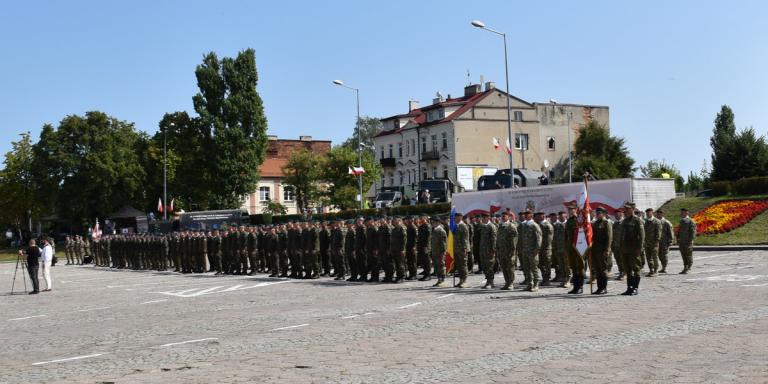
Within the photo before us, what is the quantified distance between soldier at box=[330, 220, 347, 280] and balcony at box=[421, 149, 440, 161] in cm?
5185

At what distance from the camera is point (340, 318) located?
13719 millimetres

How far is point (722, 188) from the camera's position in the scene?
39.4 meters

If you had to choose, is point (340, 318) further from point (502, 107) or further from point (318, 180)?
point (502, 107)

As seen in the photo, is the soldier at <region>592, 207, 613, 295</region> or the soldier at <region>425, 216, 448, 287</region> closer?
the soldier at <region>592, 207, 613, 295</region>

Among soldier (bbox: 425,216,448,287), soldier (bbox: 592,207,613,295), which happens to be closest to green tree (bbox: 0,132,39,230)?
soldier (bbox: 425,216,448,287)

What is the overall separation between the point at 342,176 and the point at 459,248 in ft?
154

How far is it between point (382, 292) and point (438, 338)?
771 cm

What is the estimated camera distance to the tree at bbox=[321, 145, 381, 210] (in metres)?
64.1

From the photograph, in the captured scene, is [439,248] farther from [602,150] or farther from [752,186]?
[602,150]

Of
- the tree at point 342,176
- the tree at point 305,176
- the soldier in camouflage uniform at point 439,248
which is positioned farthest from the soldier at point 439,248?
the tree at point 305,176

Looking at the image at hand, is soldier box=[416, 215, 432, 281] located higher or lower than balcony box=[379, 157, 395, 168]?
lower

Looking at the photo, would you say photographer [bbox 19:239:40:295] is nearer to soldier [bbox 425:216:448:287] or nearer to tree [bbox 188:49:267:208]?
soldier [bbox 425:216:448:287]

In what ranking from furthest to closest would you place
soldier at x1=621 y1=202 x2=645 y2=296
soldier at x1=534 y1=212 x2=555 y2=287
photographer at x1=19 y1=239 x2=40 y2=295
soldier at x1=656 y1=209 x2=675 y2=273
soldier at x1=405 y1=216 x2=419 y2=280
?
photographer at x1=19 y1=239 x2=40 y2=295 < soldier at x1=405 y1=216 x2=419 y2=280 < soldier at x1=656 y1=209 x2=675 y2=273 < soldier at x1=534 y1=212 x2=555 y2=287 < soldier at x1=621 y1=202 x2=645 y2=296

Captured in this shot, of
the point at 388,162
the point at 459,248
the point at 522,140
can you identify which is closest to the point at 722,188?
the point at 459,248
